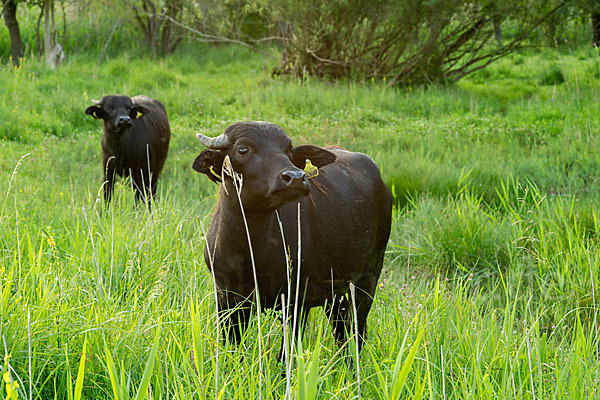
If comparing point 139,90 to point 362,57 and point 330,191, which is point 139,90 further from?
point 330,191

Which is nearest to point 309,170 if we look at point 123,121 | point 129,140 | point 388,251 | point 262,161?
point 262,161

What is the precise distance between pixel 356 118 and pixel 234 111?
223cm

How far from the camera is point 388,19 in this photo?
12.6 m

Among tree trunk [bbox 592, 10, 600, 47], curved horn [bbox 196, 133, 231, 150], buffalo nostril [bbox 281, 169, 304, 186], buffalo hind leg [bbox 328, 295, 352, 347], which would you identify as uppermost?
tree trunk [bbox 592, 10, 600, 47]

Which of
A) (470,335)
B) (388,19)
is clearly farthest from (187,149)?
(470,335)

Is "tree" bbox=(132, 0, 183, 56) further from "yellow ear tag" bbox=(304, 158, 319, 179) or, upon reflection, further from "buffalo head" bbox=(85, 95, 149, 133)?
"yellow ear tag" bbox=(304, 158, 319, 179)

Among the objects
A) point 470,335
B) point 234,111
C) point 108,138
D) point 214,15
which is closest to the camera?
point 470,335

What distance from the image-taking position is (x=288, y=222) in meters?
3.12

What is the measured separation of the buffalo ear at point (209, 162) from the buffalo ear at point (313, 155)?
0.36m

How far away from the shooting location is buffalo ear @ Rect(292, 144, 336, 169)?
3002 mm

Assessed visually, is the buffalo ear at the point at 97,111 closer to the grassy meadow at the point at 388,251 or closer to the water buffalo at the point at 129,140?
the water buffalo at the point at 129,140

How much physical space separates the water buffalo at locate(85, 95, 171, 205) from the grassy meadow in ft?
1.00

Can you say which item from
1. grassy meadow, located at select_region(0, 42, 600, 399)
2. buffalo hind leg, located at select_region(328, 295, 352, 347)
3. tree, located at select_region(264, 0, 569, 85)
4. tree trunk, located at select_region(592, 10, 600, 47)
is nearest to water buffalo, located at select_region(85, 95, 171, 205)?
grassy meadow, located at select_region(0, 42, 600, 399)

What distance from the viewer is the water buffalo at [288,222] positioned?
2.83 meters
